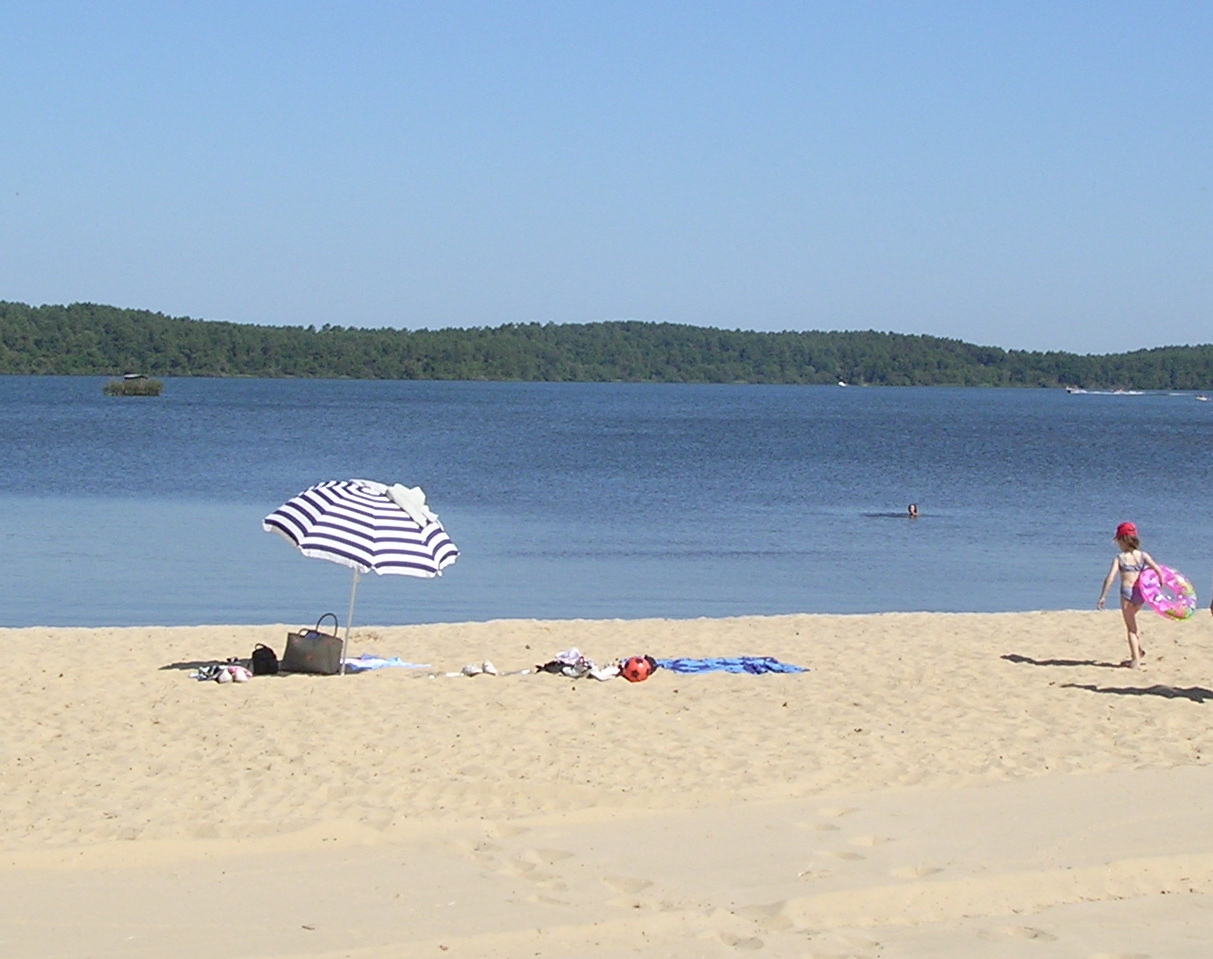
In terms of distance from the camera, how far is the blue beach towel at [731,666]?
1328 centimetres

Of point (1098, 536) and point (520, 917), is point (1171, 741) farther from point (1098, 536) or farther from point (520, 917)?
point (1098, 536)

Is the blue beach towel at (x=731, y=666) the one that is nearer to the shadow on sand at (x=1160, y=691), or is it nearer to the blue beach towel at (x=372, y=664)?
the blue beach towel at (x=372, y=664)

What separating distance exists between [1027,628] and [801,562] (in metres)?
9.93

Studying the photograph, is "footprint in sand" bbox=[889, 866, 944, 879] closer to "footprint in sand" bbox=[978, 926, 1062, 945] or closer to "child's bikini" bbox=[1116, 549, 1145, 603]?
"footprint in sand" bbox=[978, 926, 1062, 945]

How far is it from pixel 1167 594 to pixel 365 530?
23.2 ft

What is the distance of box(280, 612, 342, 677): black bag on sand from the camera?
42.3 ft

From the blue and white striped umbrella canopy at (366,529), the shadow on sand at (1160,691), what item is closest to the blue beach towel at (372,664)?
the blue and white striped umbrella canopy at (366,529)

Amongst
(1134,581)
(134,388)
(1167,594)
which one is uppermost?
(1134,581)

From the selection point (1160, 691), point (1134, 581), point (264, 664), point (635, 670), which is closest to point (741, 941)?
point (635, 670)

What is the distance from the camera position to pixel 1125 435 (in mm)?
90250

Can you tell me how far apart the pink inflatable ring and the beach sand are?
0.54 metres

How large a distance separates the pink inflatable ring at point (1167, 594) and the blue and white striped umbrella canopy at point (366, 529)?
603 cm

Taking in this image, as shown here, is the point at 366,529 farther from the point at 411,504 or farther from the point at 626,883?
the point at 626,883

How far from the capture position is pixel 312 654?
507 inches
